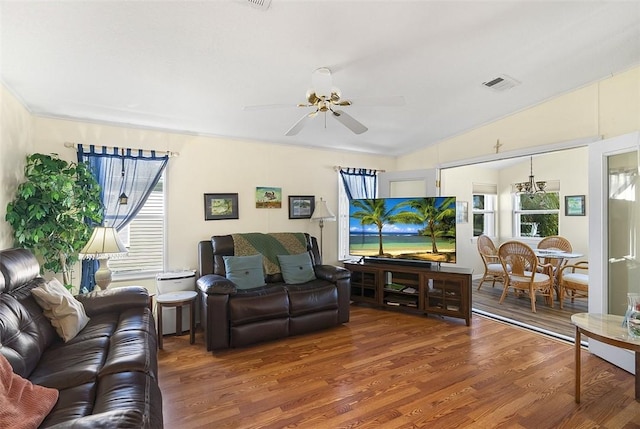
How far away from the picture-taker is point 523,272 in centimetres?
457

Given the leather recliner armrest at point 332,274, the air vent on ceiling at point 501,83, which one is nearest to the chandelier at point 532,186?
the air vent on ceiling at point 501,83

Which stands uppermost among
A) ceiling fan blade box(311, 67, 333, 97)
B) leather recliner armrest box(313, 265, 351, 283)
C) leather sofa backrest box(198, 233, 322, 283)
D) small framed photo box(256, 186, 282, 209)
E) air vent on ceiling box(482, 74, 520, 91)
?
air vent on ceiling box(482, 74, 520, 91)

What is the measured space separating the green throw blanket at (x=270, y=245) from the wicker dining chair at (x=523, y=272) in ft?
10.2

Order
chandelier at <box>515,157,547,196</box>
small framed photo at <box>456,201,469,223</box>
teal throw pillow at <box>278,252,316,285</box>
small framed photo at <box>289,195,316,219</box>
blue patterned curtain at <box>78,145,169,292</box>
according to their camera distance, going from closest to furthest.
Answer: blue patterned curtain at <box>78,145,169,292</box> < teal throw pillow at <box>278,252,316,285</box> < small framed photo at <box>289,195,316,219</box> < chandelier at <box>515,157,547,196</box> < small framed photo at <box>456,201,469,223</box>

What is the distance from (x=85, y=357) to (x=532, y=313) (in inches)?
193

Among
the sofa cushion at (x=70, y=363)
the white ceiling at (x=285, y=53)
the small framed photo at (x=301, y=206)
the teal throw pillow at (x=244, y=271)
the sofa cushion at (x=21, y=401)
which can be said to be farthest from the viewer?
the small framed photo at (x=301, y=206)

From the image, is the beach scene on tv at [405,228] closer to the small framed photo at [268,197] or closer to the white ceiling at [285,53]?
the small framed photo at [268,197]

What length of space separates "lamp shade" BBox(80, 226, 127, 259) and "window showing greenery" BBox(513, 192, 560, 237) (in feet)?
23.0

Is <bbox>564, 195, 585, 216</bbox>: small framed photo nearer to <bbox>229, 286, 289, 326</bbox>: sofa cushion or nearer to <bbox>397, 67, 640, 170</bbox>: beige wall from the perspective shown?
<bbox>397, 67, 640, 170</bbox>: beige wall

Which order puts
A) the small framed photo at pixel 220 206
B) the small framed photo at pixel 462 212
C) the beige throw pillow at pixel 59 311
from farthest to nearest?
1. the small framed photo at pixel 462 212
2. the small framed photo at pixel 220 206
3. the beige throw pillow at pixel 59 311

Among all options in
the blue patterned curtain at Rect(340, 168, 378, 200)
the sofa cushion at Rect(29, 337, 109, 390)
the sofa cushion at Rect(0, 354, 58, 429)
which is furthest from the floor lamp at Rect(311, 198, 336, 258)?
the sofa cushion at Rect(0, 354, 58, 429)

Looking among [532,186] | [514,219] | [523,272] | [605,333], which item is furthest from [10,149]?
[514,219]

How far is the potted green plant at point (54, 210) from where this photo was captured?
103 inches

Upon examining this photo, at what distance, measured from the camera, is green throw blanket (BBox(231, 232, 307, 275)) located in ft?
12.4
